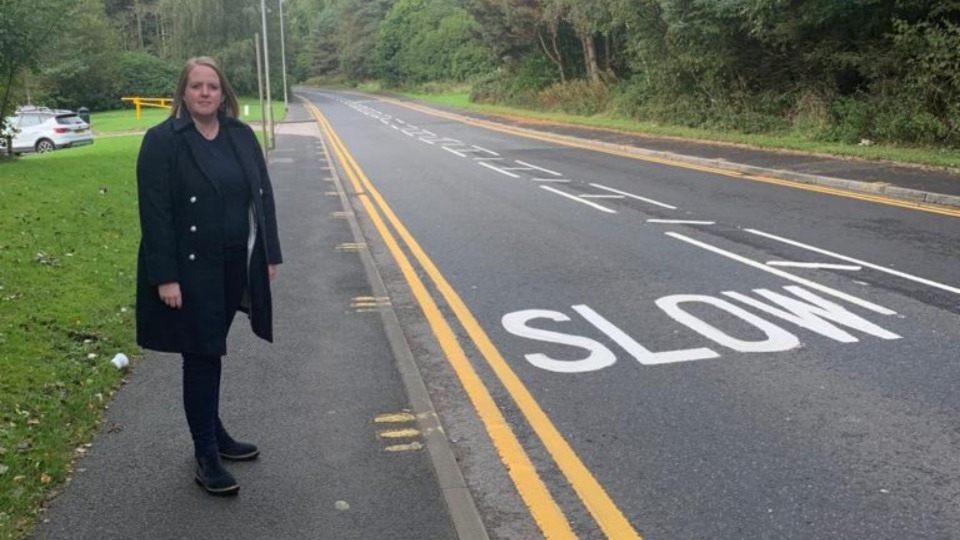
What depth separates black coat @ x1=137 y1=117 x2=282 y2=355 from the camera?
12.2 feet

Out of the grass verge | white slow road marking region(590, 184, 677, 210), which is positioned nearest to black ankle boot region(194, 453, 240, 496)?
the grass verge

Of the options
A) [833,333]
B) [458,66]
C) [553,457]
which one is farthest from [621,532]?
[458,66]

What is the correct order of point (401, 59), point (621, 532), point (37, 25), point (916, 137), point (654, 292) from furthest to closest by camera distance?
point (401, 59)
point (916, 137)
point (37, 25)
point (654, 292)
point (621, 532)

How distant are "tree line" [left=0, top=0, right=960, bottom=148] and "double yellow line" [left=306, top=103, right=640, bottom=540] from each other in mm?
13605

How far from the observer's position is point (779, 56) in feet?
81.8

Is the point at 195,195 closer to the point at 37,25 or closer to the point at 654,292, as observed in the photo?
the point at 654,292

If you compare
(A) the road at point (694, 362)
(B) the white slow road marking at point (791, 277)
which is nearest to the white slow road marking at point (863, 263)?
(A) the road at point (694, 362)

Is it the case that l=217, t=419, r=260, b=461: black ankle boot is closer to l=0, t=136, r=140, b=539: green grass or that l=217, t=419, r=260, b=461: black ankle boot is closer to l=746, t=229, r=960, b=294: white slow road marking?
l=0, t=136, r=140, b=539: green grass

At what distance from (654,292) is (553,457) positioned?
3584 millimetres

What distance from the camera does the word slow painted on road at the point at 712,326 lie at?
5.83m

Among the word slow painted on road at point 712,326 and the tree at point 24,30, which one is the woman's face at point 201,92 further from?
the tree at point 24,30

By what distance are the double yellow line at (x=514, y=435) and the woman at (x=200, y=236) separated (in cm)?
141

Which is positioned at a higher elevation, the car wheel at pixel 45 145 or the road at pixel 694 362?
the road at pixel 694 362

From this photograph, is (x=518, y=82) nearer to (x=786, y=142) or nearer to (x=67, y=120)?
(x=67, y=120)
